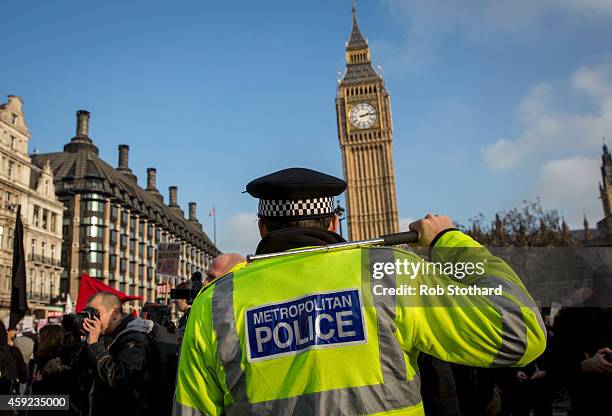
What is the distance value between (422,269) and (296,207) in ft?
1.89

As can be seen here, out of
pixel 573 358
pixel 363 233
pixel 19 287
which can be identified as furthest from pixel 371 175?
pixel 573 358

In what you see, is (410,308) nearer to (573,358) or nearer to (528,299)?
(528,299)

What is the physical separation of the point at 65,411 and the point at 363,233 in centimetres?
6830

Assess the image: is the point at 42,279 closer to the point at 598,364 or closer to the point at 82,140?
the point at 82,140

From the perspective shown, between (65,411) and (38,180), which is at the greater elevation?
(38,180)

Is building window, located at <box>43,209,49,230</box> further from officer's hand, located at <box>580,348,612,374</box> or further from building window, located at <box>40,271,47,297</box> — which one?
officer's hand, located at <box>580,348,612,374</box>

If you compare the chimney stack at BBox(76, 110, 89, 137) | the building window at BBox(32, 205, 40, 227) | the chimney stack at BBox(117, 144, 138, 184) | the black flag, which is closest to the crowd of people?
the black flag

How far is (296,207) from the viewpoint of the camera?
1.94 m

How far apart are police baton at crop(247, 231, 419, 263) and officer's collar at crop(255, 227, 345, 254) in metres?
0.08

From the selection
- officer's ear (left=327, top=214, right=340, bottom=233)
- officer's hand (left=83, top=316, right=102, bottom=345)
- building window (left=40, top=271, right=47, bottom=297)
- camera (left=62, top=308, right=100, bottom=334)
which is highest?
building window (left=40, top=271, right=47, bottom=297)

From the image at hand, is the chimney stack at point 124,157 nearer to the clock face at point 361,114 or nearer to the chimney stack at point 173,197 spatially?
the chimney stack at point 173,197

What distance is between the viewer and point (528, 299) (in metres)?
1.54

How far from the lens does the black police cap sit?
1929 mm

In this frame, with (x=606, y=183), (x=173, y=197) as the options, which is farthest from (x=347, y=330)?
(x=606, y=183)
